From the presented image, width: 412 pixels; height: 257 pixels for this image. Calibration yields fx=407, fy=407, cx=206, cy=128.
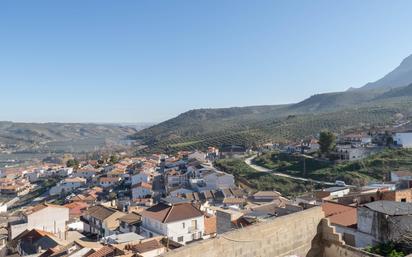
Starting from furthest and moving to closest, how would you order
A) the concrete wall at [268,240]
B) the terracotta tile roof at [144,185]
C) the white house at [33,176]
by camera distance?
the white house at [33,176], the terracotta tile roof at [144,185], the concrete wall at [268,240]

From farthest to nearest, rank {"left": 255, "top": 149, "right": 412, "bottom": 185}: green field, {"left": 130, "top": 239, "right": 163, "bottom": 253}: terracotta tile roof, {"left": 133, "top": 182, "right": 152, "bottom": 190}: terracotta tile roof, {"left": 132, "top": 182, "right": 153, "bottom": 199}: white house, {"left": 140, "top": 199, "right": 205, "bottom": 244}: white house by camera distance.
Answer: {"left": 133, "top": 182, "right": 152, "bottom": 190}: terracotta tile roof < {"left": 132, "top": 182, "right": 153, "bottom": 199}: white house < {"left": 255, "top": 149, "right": 412, "bottom": 185}: green field < {"left": 140, "top": 199, "right": 205, "bottom": 244}: white house < {"left": 130, "top": 239, "right": 163, "bottom": 253}: terracotta tile roof

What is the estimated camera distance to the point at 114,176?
62938mm

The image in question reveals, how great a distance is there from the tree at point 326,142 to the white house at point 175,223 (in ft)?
109

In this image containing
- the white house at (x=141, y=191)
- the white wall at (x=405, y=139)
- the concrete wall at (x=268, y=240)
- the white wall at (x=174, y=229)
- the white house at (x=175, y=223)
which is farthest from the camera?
the white wall at (x=405, y=139)

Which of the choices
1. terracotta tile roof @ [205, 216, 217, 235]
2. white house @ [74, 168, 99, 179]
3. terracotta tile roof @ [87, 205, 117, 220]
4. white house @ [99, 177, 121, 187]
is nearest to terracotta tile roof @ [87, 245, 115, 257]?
terracotta tile roof @ [205, 216, 217, 235]

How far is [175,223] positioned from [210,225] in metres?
3.57

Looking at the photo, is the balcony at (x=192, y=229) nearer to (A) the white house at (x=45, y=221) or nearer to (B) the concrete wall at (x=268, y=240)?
(A) the white house at (x=45, y=221)

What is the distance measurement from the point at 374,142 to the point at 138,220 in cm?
4641

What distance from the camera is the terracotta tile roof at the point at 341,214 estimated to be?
15627 millimetres

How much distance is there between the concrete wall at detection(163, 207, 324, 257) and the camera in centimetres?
605

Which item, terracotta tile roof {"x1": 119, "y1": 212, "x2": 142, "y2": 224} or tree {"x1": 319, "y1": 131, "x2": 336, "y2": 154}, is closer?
terracotta tile roof {"x1": 119, "y1": 212, "x2": 142, "y2": 224}

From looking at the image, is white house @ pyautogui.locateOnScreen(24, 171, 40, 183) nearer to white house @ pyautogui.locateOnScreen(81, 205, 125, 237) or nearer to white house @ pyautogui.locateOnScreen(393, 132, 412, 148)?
white house @ pyautogui.locateOnScreen(81, 205, 125, 237)

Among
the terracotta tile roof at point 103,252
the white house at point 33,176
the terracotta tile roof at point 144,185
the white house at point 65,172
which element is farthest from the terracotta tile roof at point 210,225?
the white house at point 33,176

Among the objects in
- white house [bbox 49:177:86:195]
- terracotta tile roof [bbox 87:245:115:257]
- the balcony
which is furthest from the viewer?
white house [bbox 49:177:86:195]
